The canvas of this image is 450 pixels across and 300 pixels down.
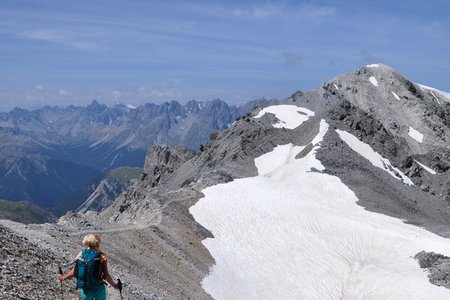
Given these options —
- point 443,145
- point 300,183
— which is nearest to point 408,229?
point 300,183

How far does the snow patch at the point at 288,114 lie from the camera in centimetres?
10672

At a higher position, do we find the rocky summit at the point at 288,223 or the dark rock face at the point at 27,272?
the dark rock face at the point at 27,272

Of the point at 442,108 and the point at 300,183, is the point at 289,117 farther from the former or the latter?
the point at 442,108

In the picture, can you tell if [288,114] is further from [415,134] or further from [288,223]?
[288,223]

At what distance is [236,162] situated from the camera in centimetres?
8888

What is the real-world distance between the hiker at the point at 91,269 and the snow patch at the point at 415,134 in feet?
396

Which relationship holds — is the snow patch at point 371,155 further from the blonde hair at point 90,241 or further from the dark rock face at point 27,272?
the blonde hair at point 90,241

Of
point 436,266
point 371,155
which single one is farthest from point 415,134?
point 436,266

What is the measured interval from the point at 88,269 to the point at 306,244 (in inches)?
1633

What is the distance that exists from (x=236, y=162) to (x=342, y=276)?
134 feet

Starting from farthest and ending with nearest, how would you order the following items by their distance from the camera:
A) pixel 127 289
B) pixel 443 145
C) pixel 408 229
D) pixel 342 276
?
pixel 443 145, pixel 408 229, pixel 342 276, pixel 127 289

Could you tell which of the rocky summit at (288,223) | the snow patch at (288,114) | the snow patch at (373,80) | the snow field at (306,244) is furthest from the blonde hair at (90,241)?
the snow patch at (373,80)

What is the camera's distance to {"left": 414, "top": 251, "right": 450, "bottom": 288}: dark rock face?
155 feet

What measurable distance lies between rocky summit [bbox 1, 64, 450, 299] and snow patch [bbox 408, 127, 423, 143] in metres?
16.4
